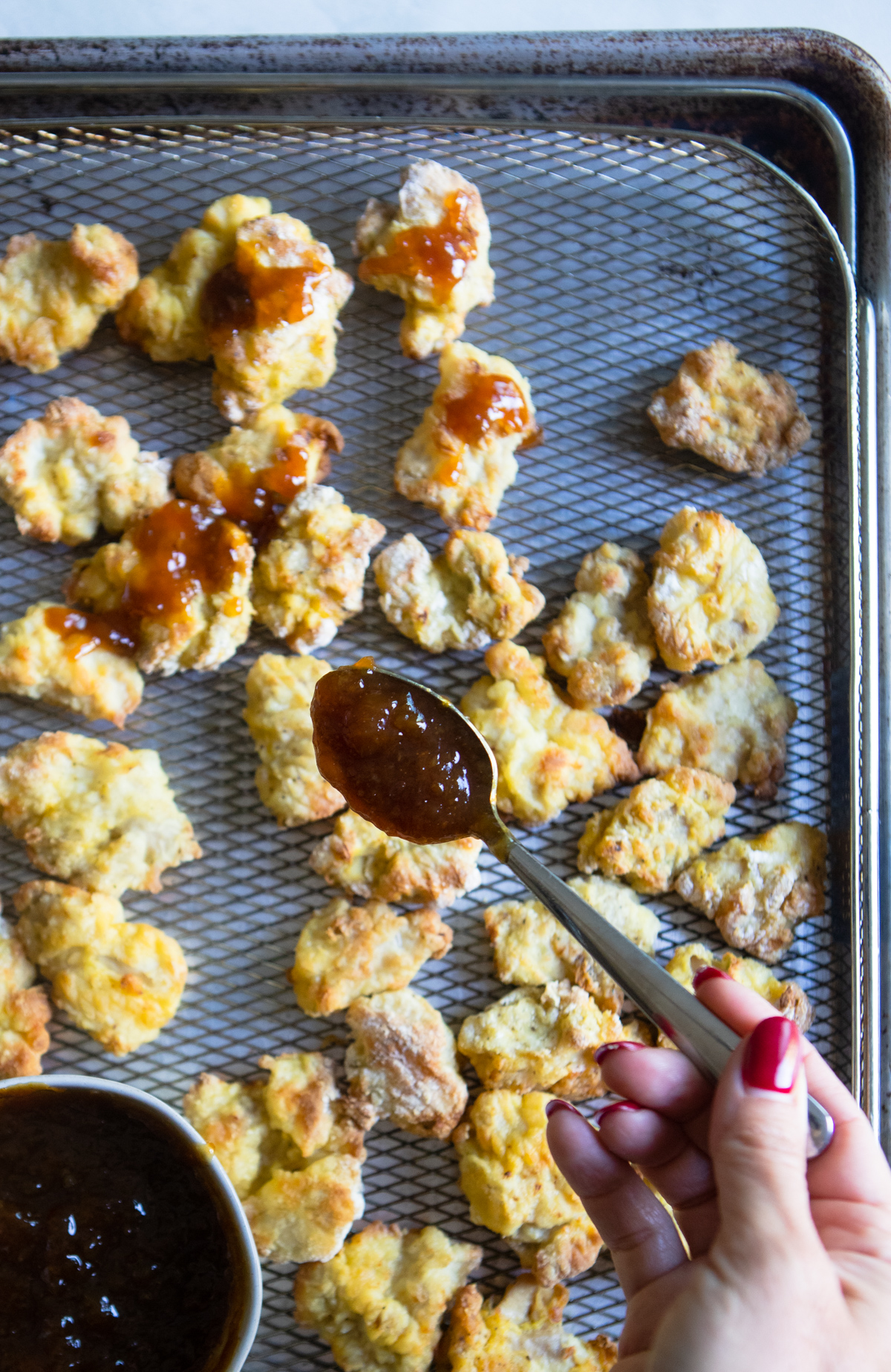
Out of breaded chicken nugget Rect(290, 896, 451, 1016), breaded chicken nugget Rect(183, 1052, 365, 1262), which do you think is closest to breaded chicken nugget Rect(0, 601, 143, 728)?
breaded chicken nugget Rect(290, 896, 451, 1016)

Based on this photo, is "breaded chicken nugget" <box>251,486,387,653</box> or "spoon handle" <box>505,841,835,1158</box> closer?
"spoon handle" <box>505,841,835,1158</box>

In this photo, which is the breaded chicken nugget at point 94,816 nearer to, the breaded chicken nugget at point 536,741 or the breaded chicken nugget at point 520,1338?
the breaded chicken nugget at point 536,741

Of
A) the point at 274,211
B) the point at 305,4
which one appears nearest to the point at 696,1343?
the point at 274,211

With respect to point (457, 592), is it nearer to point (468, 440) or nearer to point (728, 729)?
point (468, 440)

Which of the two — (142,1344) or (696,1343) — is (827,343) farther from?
(142,1344)

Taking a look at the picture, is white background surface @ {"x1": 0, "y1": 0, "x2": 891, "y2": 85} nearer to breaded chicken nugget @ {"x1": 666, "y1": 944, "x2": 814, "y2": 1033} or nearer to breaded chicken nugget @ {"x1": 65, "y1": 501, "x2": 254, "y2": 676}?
breaded chicken nugget @ {"x1": 65, "y1": 501, "x2": 254, "y2": 676}

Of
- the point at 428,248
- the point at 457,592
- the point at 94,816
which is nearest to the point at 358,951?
the point at 94,816

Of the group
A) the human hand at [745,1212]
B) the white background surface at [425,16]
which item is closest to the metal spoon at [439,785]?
the human hand at [745,1212]
